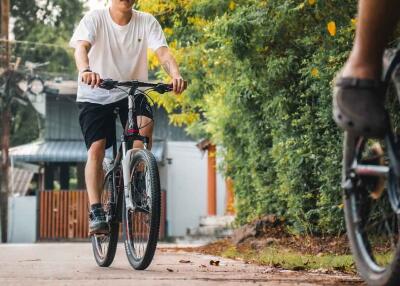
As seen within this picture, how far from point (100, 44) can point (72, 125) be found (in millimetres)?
25768

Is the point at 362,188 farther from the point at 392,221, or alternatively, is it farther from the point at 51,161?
the point at 51,161

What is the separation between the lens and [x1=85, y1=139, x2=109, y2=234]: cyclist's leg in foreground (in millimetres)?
5867

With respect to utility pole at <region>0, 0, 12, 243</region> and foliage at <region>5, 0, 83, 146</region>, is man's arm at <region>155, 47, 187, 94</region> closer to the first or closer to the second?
utility pole at <region>0, 0, 12, 243</region>

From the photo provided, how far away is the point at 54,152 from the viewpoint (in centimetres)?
2944

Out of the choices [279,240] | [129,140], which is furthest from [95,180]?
[279,240]

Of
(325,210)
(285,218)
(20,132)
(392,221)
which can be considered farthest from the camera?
(20,132)

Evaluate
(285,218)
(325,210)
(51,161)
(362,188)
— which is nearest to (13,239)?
(51,161)

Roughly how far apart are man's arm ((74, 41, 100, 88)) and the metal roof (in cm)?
2324

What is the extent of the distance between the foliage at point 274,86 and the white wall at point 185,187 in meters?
18.5

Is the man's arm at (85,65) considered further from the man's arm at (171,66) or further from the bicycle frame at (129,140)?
the man's arm at (171,66)

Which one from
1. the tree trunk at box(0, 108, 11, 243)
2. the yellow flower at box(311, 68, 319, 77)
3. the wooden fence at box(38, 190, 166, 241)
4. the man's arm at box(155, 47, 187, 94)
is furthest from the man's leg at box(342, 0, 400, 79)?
the wooden fence at box(38, 190, 166, 241)

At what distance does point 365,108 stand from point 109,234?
343 cm

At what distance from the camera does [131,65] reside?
601 centimetres

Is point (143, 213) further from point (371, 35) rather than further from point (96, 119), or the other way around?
point (371, 35)
